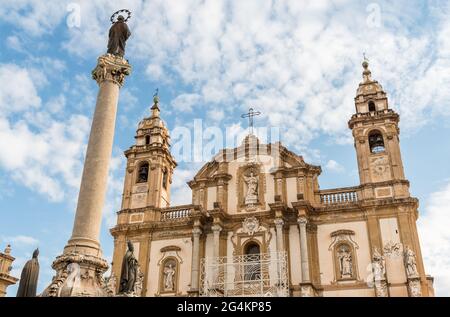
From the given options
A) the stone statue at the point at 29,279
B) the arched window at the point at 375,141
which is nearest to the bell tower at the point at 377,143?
the arched window at the point at 375,141

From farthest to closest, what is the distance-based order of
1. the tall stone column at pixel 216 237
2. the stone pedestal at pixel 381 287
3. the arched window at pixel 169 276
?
the arched window at pixel 169 276, the tall stone column at pixel 216 237, the stone pedestal at pixel 381 287

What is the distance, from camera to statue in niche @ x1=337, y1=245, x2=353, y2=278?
77.7 ft

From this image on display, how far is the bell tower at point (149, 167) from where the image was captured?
29000 millimetres

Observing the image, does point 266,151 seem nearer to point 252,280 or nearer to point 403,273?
point 252,280

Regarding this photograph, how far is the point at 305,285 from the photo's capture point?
23156 millimetres

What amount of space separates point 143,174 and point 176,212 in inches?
148

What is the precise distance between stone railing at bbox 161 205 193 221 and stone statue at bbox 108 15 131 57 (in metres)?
12.7

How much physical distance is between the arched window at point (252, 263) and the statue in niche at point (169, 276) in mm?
4055

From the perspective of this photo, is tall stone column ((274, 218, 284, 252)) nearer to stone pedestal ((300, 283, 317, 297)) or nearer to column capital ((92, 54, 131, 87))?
stone pedestal ((300, 283, 317, 297))

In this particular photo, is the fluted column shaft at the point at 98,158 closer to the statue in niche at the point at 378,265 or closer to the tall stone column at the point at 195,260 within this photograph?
the tall stone column at the point at 195,260

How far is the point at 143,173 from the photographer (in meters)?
30.3

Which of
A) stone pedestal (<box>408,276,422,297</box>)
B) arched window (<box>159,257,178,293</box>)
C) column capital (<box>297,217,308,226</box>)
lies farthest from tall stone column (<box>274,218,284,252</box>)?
stone pedestal (<box>408,276,422,297</box>)
